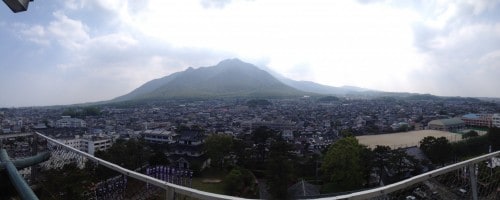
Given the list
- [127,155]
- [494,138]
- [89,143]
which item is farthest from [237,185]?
[494,138]

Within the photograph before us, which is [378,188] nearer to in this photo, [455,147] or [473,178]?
[473,178]

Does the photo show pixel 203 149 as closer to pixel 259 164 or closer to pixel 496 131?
pixel 259 164

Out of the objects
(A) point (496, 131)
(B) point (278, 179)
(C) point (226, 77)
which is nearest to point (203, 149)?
(B) point (278, 179)

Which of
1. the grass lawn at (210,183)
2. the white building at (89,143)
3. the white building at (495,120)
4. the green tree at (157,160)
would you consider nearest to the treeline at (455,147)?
the grass lawn at (210,183)

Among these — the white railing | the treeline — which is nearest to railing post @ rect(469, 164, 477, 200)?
the white railing

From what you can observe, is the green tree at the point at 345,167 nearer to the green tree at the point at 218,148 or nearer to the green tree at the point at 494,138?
the green tree at the point at 218,148

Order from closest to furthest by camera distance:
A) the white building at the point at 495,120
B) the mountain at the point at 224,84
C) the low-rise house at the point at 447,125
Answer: the white building at the point at 495,120
the low-rise house at the point at 447,125
the mountain at the point at 224,84
